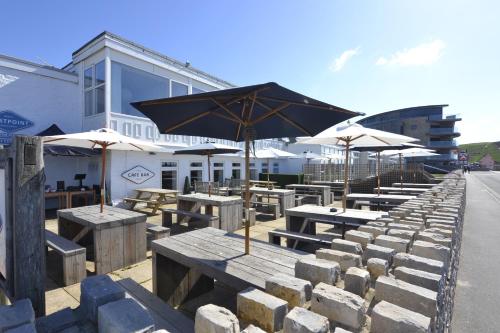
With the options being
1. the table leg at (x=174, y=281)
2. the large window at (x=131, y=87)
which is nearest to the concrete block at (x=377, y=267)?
the table leg at (x=174, y=281)

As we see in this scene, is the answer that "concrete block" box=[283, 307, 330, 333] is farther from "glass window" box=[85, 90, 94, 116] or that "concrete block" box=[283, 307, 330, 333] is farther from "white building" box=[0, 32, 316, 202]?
"glass window" box=[85, 90, 94, 116]

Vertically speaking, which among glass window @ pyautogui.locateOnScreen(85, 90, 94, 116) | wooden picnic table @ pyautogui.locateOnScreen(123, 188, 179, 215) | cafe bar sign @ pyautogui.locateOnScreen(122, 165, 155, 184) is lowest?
wooden picnic table @ pyautogui.locateOnScreen(123, 188, 179, 215)

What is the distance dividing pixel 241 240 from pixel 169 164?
9914mm

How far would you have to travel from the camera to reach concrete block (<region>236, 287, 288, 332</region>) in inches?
52.1

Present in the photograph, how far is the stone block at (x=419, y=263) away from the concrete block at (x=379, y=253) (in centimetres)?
4

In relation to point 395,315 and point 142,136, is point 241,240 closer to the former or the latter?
point 395,315

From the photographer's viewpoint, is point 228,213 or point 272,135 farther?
point 228,213

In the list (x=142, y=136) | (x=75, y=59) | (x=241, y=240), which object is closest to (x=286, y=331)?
(x=241, y=240)

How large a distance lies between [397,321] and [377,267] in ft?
1.84

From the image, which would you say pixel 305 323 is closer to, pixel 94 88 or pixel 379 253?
pixel 379 253

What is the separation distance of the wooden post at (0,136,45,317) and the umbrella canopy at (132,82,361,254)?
1.08 m

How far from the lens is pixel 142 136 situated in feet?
36.5

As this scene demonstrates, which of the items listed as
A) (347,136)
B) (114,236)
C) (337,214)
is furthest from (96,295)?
(347,136)

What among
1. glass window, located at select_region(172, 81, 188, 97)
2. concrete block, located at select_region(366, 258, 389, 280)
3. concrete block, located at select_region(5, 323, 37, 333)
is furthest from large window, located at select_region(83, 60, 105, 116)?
concrete block, located at select_region(366, 258, 389, 280)
